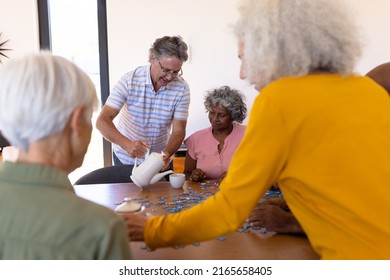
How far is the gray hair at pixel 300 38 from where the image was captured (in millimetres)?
1163

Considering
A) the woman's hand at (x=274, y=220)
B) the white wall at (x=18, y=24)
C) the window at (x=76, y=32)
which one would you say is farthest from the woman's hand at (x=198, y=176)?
the white wall at (x=18, y=24)

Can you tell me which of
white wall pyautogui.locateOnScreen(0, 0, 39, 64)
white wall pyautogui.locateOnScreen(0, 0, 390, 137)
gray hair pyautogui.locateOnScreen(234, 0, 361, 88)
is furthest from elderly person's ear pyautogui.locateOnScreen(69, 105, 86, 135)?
white wall pyautogui.locateOnScreen(0, 0, 39, 64)

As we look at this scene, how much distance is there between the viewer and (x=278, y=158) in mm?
1139

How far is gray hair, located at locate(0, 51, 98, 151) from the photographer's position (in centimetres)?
94

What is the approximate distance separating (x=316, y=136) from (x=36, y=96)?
2.56 feet

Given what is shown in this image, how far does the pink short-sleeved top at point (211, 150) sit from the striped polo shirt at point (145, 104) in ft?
0.78

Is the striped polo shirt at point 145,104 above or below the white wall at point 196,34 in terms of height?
below

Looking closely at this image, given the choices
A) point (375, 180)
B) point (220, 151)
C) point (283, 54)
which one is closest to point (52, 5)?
point (220, 151)

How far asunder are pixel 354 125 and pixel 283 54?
1.00 ft

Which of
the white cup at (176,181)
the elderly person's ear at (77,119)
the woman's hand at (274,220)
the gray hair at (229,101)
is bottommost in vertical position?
the white cup at (176,181)

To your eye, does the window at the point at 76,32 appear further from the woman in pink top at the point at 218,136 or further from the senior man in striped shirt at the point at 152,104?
the woman in pink top at the point at 218,136

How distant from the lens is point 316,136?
1.12 metres
